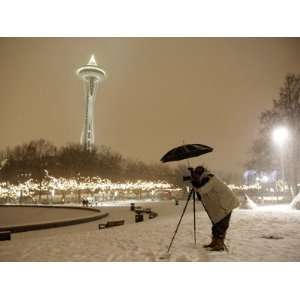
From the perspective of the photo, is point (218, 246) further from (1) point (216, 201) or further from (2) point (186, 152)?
(2) point (186, 152)

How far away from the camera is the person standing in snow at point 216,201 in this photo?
648 centimetres

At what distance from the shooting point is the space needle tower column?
301 feet

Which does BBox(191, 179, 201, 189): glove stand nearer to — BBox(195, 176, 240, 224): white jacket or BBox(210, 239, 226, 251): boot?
BBox(195, 176, 240, 224): white jacket

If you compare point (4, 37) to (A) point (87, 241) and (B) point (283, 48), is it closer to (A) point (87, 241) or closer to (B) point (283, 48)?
(A) point (87, 241)

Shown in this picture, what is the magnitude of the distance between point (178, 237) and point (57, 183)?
106ft

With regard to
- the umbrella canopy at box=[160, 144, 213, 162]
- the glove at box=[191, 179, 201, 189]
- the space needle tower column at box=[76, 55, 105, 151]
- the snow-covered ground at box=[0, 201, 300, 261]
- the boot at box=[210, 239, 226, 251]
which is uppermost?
the space needle tower column at box=[76, 55, 105, 151]

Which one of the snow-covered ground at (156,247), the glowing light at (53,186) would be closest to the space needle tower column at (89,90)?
the glowing light at (53,186)

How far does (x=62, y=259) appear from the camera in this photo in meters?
6.48

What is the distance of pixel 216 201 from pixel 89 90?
96.6 m

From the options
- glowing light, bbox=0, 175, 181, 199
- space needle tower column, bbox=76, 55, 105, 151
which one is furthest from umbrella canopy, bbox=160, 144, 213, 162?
space needle tower column, bbox=76, 55, 105, 151

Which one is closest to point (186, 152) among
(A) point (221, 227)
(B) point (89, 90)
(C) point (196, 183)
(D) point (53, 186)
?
(C) point (196, 183)

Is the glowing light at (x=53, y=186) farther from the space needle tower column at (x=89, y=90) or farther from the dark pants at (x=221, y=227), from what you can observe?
the space needle tower column at (x=89, y=90)
